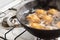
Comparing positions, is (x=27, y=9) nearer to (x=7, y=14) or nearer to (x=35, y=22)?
(x=35, y=22)

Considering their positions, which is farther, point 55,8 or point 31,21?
point 55,8

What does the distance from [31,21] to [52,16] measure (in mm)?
160

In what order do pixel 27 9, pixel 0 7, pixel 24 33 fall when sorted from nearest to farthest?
pixel 27 9
pixel 24 33
pixel 0 7

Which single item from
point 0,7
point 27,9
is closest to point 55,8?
point 27,9

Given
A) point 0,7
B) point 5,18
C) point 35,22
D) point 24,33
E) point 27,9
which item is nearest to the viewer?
point 35,22

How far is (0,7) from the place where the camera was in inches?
65.0

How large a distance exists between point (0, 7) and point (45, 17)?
2.09 feet

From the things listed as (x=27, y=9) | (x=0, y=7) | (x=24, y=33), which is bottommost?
(x=24, y=33)

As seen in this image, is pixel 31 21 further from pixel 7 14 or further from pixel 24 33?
pixel 7 14

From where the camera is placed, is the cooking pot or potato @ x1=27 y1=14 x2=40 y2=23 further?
potato @ x1=27 y1=14 x2=40 y2=23

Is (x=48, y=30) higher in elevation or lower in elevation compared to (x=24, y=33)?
higher

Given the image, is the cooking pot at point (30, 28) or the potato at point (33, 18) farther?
the potato at point (33, 18)

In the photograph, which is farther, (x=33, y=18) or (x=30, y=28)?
(x=33, y=18)

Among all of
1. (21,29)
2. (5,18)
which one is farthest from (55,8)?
(5,18)
